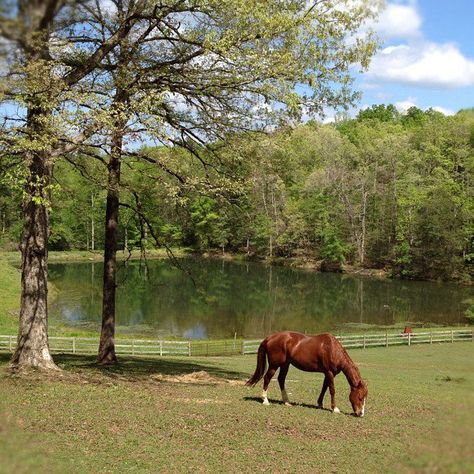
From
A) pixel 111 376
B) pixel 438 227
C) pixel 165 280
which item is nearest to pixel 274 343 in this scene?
pixel 111 376

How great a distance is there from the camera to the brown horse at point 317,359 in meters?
11.5

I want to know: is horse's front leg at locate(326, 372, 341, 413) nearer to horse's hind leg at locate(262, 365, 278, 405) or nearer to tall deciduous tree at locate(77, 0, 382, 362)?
horse's hind leg at locate(262, 365, 278, 405)

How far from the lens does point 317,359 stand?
39.0 ft

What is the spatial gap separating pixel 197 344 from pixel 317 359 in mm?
16568

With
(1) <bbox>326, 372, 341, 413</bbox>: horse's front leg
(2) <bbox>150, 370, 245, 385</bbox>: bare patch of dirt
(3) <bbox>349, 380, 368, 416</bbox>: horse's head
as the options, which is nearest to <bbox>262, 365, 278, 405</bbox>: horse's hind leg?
(1) <bbox>326, 372, 341, 413</bbox>: horse's front leg

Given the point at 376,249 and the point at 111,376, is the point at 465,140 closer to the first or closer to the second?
the point at 376,249

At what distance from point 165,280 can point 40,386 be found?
5039 centimetres

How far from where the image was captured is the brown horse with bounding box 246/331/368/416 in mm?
11453

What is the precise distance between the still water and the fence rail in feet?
10.4

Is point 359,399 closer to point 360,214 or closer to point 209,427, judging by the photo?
point 209,427

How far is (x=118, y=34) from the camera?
13.5m

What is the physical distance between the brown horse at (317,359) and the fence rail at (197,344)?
544 inches

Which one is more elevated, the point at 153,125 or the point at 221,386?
the point at 153,125

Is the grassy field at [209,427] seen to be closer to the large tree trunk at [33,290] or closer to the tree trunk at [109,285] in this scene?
the large tree trunk at [33,290]
